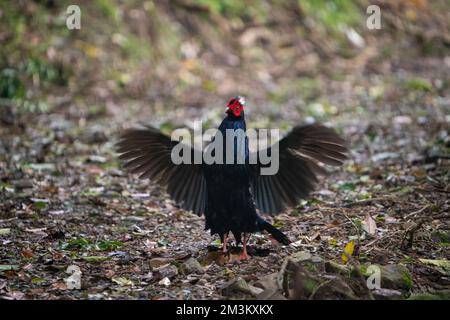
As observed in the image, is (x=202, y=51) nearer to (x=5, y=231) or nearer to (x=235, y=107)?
(x=5, y=231)

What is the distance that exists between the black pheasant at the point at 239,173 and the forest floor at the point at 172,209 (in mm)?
215

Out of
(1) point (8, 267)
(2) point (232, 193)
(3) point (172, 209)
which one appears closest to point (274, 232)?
(2) point (232, 193)

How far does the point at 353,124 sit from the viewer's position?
834 cm

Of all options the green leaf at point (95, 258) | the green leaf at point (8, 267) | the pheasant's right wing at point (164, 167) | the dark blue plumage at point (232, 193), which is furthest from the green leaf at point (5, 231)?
the dark blue plumage at point (232, 193)

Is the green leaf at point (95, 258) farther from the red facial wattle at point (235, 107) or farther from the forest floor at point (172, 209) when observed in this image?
the red facial wattle at point (235, 107)

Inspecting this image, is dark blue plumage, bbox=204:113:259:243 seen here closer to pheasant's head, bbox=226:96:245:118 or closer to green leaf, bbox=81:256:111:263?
pheasant's head, bbox=226:96:245:118

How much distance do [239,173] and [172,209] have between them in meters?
1.74

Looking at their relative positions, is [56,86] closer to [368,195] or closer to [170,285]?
[368,195]

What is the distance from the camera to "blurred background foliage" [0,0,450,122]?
361 inches

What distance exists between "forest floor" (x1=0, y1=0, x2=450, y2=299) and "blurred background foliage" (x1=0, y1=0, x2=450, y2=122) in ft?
1.19

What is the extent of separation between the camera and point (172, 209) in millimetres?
5352
